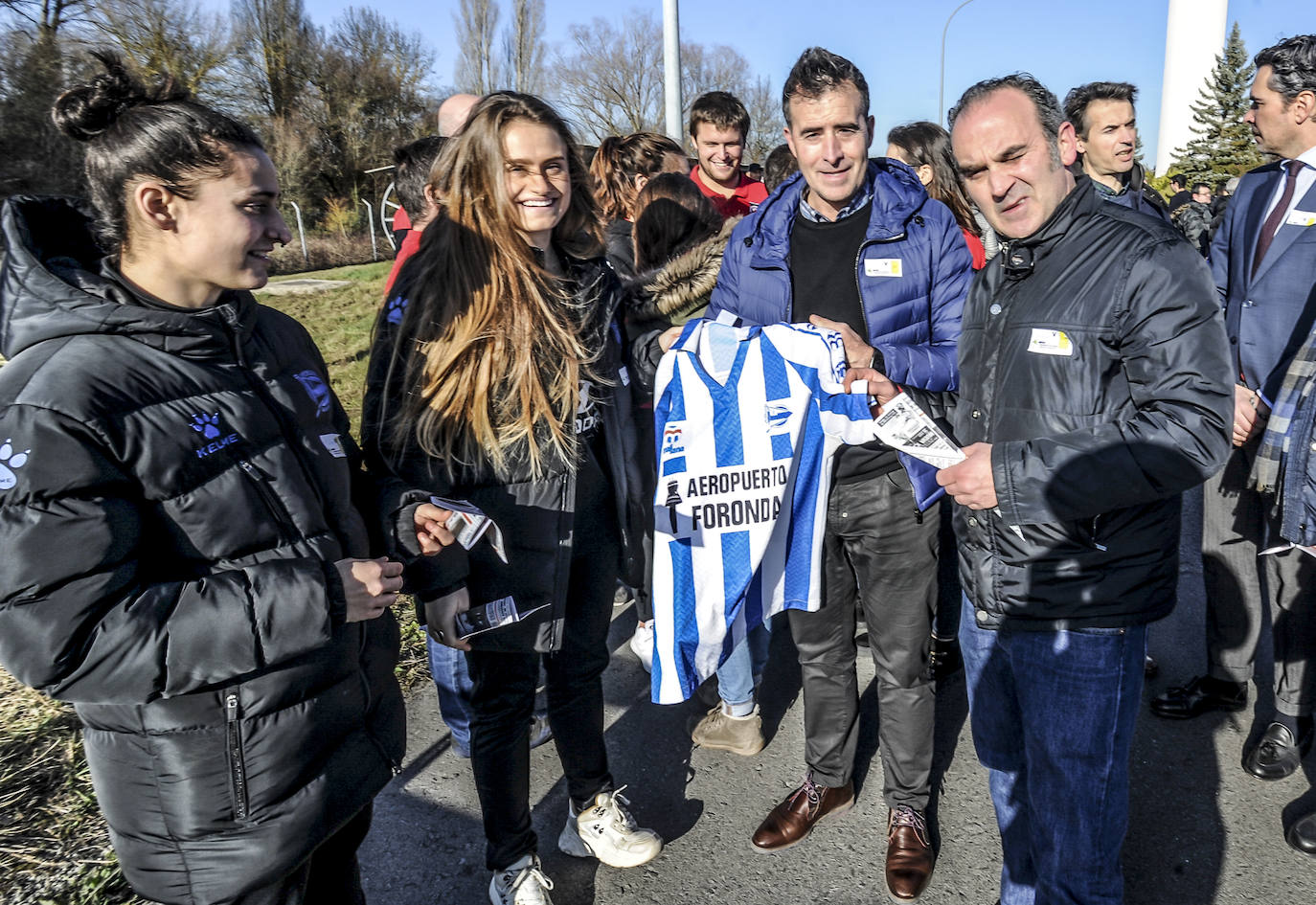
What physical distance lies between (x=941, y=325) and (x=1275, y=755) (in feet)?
7.00

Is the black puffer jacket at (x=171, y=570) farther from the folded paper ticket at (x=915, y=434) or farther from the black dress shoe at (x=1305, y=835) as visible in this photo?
the black dress shoe at (x=1305, y=835)

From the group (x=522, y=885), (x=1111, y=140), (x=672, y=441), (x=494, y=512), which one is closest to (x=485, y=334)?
(x=494, y=512)

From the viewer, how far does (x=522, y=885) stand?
2660 millimetres

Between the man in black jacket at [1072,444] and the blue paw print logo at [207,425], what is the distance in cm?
161

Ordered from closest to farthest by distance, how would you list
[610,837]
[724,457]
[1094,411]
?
[1094,411] → [724,457] → [610,837]

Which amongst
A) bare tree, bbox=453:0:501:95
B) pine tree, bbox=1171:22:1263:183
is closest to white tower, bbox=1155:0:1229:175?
pine tree, bbox=1171:22:1263:183

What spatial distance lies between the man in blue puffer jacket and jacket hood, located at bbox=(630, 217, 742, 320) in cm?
13

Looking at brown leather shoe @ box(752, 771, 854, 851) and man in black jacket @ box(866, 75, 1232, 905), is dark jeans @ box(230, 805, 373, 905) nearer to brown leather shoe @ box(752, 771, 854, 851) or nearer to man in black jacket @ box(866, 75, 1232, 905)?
brown leather shoe @ box(752, 771, 854, 851)

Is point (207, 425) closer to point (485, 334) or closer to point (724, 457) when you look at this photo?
point (485, 334)

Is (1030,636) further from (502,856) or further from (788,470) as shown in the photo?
(502,856)

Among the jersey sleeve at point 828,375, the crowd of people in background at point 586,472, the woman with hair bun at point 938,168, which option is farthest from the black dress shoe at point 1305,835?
the woman with hair bun at point 938,168

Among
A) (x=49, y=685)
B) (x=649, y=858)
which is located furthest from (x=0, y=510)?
(x=649, y=858)

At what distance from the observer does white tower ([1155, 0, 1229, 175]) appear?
38.0m

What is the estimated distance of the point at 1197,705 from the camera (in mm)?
3619
